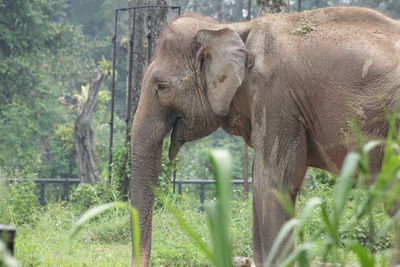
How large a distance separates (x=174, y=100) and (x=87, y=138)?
12.7 metres

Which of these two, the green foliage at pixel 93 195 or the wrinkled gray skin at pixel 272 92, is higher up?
the wrinkled gray skin at pixel 272 92

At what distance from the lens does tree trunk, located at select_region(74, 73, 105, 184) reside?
18812 millimetres

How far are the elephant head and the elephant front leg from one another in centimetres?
62

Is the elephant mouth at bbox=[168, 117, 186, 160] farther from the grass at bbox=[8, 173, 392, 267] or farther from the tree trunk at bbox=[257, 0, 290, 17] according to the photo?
the tree trunk at bbox=[257, 0, 290, 17]

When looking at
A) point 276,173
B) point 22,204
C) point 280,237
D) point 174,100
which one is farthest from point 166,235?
point 280,237

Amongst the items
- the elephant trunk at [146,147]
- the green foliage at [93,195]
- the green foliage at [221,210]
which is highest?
the green foliage at [221,210]

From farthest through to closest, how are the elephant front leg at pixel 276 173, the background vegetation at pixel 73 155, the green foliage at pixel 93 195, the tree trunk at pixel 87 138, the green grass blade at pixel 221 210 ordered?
the tree trunk at pixel 87 138, the green foliage at pixel 93 195, the background vegetation at pixel 73 155, the elephant front leg at pixel 276 173, the green grass blade at pixel 221 210

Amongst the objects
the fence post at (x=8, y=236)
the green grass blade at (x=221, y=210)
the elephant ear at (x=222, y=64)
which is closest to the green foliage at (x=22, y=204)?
the elephant ear at (x=222, y=64)

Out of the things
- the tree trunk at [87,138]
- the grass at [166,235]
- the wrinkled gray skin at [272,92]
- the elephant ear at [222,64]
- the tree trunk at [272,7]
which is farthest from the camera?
the tree trunk at [87,138]

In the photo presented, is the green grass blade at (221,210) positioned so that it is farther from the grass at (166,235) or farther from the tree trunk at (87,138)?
the tree trunk at (87,138)

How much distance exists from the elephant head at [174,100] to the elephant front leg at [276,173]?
620 millimetres

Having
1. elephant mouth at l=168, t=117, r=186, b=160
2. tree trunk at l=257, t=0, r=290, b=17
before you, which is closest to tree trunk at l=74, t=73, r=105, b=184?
tree trunk at l=257, t=0, r=290, b=17

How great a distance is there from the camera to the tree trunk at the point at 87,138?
18812 millimetres

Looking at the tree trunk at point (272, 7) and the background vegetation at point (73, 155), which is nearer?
the background vegetation at point (73, 155)
